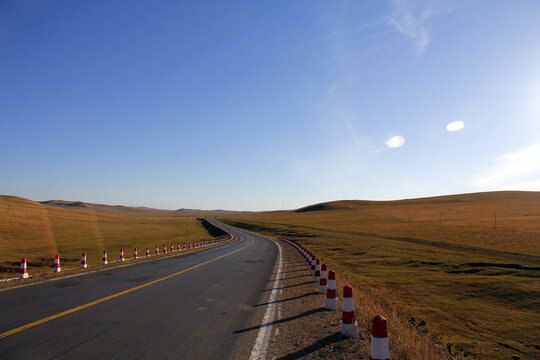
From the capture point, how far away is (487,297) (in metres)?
12.3

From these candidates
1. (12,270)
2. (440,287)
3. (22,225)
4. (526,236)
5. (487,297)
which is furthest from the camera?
(22,225)

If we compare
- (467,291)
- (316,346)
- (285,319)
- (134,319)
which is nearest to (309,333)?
(316,346)

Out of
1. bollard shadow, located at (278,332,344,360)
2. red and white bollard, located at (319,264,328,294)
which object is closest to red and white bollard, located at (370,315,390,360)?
bollard shadow, located at (278,332,344,360)

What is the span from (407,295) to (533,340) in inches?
179

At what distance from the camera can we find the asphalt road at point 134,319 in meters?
4.95

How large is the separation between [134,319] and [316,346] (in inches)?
149

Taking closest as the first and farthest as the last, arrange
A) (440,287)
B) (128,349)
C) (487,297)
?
(128,349)
(487,297)
(440,287)

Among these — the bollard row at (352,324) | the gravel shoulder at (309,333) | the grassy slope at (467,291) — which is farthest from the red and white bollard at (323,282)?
the grassy slope at (467,291)

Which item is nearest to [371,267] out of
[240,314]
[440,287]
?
[440,287]

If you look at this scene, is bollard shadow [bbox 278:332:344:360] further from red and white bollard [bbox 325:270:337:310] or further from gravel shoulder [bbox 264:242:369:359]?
red and white bollard [bbox 325:270:337:310]

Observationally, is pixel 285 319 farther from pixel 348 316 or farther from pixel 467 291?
pixel 467 291

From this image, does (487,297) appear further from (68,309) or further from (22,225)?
(22,225)

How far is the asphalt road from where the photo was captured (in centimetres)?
495

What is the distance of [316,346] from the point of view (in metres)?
5.38
